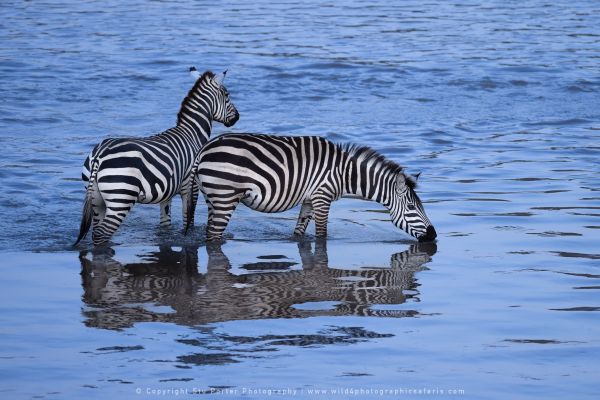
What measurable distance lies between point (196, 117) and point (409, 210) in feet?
7.98

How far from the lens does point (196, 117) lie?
11727 mm

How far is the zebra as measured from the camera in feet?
33.7

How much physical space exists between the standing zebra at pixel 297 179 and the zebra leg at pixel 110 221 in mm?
813

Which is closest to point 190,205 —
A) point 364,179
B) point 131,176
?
point 131,176

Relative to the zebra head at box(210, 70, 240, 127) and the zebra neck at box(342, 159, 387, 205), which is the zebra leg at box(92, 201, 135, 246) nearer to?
the zebra head at box(210, 70, 240, 127)

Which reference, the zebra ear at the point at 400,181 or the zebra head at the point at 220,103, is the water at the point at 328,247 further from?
the zebra head at the point at 220,103

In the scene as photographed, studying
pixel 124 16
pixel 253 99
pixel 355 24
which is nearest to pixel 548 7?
pixel 355 24

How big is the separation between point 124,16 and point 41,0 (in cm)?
403

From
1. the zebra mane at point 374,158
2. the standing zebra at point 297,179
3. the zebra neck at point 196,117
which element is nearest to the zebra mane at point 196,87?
the zebra neck at point 196,117

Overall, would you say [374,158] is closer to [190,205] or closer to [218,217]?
[218,217]

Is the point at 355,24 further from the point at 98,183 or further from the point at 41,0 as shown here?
the point at 98,183

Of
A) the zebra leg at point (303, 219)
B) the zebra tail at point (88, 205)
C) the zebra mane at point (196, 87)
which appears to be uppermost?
the zebra mane at point (196, 87)

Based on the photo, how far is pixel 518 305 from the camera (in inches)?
353

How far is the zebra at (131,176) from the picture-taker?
10.3 metres
